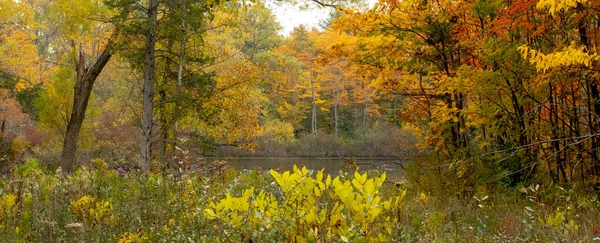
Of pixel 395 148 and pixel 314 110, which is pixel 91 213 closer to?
pixel 395 148

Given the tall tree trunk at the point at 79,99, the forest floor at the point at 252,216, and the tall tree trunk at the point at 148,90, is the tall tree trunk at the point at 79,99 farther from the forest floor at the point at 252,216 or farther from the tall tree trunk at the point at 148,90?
the forest floor at the point at 252,216

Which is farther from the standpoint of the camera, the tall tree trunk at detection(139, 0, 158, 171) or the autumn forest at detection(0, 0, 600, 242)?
the tall tree trunk at detection(139, 0, 158, 171)

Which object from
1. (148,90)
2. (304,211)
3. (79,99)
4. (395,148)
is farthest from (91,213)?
(79,99)

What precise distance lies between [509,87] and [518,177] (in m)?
1.78

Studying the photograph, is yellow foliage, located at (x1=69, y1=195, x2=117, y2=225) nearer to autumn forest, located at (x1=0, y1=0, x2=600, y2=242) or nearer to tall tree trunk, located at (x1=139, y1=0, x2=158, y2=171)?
autumn forest, located at (x1=0, y1=0, x2=600, y2=242)

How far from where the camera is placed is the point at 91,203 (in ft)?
10.6

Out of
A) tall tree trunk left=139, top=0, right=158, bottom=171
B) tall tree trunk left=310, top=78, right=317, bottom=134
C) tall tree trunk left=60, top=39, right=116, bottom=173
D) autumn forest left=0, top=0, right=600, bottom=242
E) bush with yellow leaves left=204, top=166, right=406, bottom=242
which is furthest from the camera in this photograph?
tall tree trunk left=310, top=78, right=317, bottom=134

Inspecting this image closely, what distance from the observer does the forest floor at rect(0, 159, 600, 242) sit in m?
1.79

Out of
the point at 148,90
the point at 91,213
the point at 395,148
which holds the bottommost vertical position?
the point at 91,213

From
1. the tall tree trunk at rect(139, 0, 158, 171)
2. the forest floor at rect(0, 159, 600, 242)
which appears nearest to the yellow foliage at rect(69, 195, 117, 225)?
the forest floor at rect(0, 159, 600, 242)

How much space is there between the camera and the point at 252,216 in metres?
A: 1.86

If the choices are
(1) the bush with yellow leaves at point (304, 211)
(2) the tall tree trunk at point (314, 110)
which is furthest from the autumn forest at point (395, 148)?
(2) the tall tree trunk at point (314, 110)

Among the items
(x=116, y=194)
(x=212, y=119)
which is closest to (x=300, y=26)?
(x=212, y=119)

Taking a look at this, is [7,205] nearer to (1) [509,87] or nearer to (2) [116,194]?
(2) [116,194]
